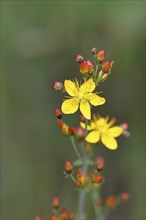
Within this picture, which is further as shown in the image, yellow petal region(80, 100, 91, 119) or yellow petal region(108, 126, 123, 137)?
yellow petal region(108, 126, 123, 137)

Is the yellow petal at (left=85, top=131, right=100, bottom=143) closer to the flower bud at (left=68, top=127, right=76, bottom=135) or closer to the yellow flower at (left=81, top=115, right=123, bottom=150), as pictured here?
the yellow flower at (left=81, top=115, right=123, bottom=150)

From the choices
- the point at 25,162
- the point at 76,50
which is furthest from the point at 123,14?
the point at 25,162

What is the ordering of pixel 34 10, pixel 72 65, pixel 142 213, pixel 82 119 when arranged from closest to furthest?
pixel 82 119 < pixel 142 213 < pixel 72 65 < pixel 34 10

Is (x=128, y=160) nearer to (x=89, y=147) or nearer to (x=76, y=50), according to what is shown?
(x=76, y=50)

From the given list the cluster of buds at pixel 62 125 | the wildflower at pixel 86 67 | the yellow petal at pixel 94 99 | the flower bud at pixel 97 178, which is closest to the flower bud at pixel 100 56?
the wildflower at pixel 86 67

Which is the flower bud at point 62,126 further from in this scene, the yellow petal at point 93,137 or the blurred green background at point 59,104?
the blurred green background at point 59,104

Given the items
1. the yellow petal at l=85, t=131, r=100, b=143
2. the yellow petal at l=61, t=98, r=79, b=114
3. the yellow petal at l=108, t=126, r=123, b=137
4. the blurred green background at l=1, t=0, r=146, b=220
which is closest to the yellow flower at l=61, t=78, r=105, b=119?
the yellow petal at l=61, t=98, r=79, b=114
